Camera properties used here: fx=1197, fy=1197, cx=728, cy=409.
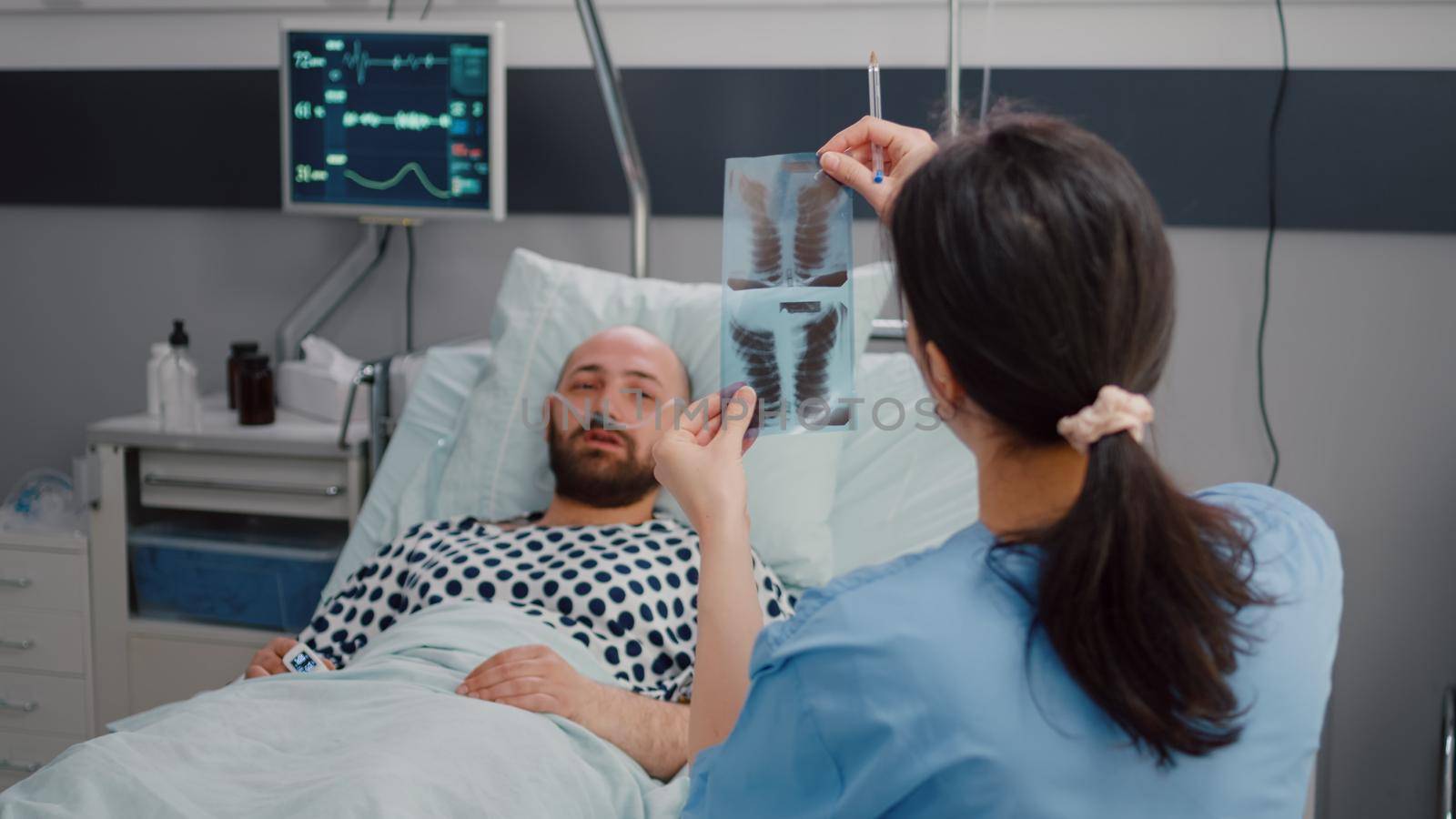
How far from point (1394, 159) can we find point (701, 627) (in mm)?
1902

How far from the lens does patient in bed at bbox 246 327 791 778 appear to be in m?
1.45

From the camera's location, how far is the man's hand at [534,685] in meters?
1.41

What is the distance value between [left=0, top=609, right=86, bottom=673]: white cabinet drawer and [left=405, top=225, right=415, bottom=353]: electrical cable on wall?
2.81 ft

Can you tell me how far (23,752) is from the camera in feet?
7.50

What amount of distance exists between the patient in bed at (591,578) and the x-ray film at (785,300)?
39 cm

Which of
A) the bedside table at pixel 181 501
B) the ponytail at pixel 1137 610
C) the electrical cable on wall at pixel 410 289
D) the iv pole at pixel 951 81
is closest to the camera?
the ponytail at pixel 1137 610

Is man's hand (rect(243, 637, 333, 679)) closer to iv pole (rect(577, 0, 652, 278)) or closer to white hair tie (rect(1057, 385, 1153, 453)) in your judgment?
iv pole (rect(577, 0, 652, 278))

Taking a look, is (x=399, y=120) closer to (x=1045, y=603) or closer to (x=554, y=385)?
(x=554, y=385)

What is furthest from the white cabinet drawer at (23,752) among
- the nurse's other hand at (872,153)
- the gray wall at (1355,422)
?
the nurse's other hand at (872,153)

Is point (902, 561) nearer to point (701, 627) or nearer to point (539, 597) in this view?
point (701, 627)

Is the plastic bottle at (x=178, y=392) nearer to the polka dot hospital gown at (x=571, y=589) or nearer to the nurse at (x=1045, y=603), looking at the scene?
the polka dot hospital gown at (x=571, y=589)

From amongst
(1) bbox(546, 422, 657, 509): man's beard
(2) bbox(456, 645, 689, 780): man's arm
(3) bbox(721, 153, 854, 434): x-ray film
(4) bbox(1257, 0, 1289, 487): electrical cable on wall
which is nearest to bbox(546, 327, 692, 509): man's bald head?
(1) bbox(546, 422, 657, 509): man's beard

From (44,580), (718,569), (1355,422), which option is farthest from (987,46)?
(44,580)

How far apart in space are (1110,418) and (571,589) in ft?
3.53
